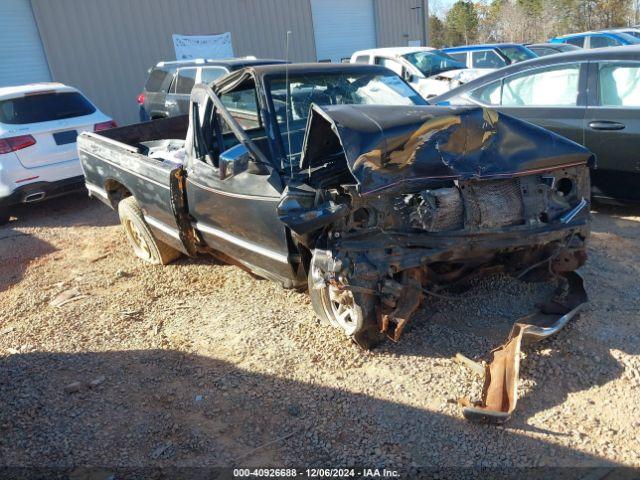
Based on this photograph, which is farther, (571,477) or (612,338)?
(612,338)

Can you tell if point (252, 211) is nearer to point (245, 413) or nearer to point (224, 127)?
point (224, 127)

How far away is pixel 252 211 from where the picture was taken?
3516mm

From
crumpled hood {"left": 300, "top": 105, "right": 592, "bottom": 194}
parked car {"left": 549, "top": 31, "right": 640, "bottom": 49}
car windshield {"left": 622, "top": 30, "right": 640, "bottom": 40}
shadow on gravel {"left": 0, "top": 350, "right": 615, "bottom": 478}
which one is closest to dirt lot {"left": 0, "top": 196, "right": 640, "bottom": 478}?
shadow on gravel {"left": 0, "top": 350, "right": 615, "bottom": 478}

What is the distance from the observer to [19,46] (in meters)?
11.5

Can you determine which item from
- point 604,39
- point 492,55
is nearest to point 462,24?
point 604,39

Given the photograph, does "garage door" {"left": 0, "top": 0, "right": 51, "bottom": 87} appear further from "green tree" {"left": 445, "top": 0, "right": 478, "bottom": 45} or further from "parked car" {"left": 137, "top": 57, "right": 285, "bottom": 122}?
"green tree" {"left": 445, "top": 0, "right": 478, "bottom": 45}

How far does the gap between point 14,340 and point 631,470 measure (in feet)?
13.3

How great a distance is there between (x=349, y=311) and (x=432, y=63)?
9745mm

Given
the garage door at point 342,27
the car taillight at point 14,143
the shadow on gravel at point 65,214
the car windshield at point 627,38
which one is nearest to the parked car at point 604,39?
the car windshield at point 627,38

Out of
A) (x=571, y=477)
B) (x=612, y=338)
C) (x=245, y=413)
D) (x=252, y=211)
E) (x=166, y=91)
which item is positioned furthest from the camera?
(x=166, y=91)

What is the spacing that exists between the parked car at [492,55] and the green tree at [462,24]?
2644 centimetres

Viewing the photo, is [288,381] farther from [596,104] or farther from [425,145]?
[596,104]

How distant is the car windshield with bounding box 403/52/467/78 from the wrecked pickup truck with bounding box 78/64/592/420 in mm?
8097

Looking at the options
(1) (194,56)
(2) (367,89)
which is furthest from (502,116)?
(1) (194,56)
